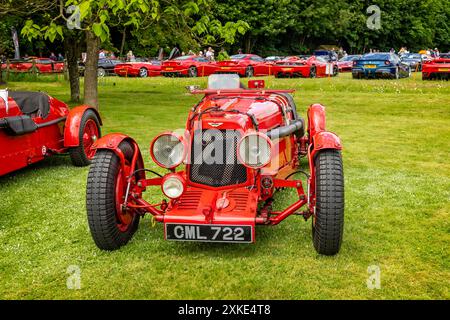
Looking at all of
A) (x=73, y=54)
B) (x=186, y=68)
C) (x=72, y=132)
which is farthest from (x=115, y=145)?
(x=186, y=68)

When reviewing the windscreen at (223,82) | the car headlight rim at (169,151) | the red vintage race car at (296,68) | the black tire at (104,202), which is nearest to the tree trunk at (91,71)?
the windscreen at (223,82)

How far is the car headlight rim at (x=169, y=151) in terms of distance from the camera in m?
4.79

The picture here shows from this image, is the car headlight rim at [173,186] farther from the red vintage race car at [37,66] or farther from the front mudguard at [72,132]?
the red vintage race car at [37,66]

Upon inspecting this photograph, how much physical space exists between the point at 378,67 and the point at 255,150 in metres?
20.3

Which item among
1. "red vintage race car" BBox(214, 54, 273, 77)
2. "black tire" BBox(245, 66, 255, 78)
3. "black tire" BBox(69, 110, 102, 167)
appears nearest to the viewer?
"black tire" BBox(69, 110, 102, 167)

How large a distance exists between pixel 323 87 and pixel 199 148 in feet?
49.7

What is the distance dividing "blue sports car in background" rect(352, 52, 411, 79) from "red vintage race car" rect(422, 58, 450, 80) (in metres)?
1.38

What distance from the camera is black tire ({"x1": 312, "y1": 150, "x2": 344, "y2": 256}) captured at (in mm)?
4211

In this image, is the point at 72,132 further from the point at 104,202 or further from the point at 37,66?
the point at 37,66

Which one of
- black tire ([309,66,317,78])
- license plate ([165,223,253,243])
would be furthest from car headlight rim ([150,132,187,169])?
black tire ([309,66,317,78])

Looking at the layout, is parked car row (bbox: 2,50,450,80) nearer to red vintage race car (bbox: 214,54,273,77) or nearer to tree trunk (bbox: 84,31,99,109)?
red vintage race car (bbox: 214,54,273,77)

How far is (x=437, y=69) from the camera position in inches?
876

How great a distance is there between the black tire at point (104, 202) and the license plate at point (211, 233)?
0.52 metres
